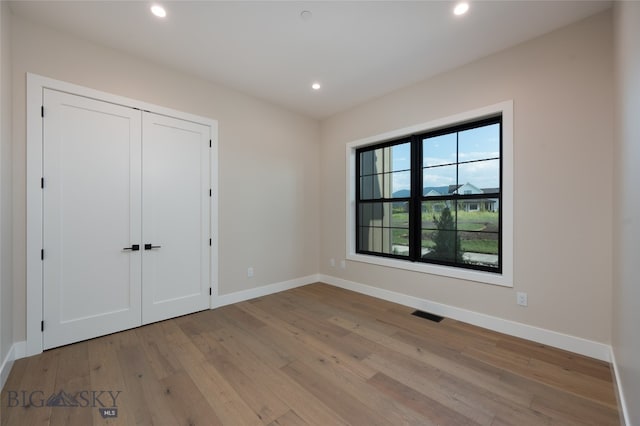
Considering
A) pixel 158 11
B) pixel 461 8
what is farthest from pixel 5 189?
pixel 461 8

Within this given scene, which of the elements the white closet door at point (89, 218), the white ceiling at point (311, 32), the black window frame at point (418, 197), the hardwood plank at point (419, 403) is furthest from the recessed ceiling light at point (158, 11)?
the hardwood plank at point (419, 403)

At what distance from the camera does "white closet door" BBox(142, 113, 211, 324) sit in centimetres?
290

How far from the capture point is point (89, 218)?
2553 mm

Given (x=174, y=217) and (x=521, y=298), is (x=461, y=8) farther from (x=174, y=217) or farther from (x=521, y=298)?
(x=174, y=217)

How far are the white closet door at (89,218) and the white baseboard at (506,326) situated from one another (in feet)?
10.5

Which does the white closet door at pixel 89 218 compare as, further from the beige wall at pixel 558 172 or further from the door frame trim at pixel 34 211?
the beige wall at pixel 558 172

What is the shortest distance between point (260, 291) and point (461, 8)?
3.97m

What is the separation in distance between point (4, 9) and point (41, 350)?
9.48 feet

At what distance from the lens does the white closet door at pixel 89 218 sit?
7.82ft

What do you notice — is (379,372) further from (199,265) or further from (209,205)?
(209,205)

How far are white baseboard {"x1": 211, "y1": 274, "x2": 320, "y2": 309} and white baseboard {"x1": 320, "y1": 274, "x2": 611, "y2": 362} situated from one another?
3.66 ft

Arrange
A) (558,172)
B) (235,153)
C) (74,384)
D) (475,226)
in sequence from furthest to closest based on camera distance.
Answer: (235,153), (475,226), (558,172), (74,384)

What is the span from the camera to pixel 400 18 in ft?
7.46

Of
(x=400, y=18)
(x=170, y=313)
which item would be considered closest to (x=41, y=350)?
(x=170, y=313)
